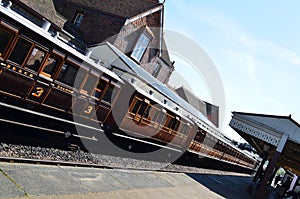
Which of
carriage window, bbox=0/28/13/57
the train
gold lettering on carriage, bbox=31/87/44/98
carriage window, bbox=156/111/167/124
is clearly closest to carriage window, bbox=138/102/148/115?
the train

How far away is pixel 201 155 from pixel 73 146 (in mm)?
15389

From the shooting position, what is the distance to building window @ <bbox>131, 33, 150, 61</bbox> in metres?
23.6

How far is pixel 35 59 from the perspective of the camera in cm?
901

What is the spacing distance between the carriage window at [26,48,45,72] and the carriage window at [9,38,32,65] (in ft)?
0.68

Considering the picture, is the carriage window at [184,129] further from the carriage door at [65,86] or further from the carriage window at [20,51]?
the carriage window at [20,51]

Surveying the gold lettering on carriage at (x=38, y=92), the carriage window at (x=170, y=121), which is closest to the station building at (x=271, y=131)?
the carriage window at (x=170, y=121)

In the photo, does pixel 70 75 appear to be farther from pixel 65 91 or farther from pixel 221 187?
pixel 221 187

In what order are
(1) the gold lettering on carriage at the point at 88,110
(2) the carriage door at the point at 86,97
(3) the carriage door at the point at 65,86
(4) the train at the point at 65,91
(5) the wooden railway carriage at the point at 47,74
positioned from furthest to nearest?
(1) the gold lettering on carriage at the point at 88,110 → (2) the carriage door at the point at 86,97 → (3) the carriage door at the point at 65,86 → (4) the train at the point at 65,91 → (5) the wooden railway carriage at the point at 47,74

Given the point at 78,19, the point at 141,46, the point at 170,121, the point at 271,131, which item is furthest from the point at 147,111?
the point at 78,19

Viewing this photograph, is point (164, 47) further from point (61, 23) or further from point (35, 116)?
point (35, 116)

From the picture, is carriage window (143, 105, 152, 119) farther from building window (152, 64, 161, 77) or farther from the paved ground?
building window (152, 64, 161, 77)

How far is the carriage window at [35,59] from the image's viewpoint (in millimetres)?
8814

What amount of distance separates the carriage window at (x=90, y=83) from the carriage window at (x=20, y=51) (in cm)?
293

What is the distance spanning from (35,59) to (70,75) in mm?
1616
